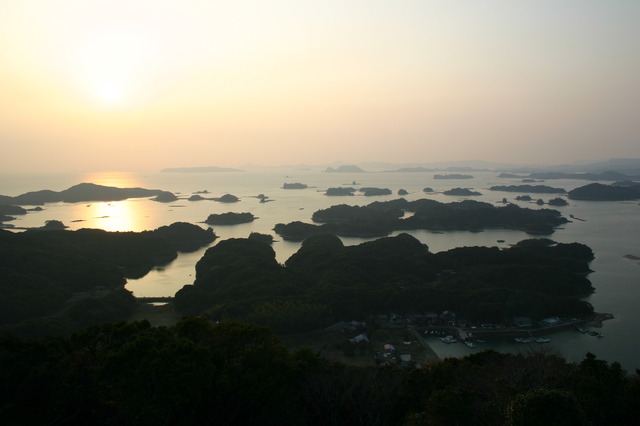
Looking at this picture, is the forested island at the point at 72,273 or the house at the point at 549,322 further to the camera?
the forested island at the point at 72,273

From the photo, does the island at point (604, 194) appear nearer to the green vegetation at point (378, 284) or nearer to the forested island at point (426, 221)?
the forested island at point (426, 221)

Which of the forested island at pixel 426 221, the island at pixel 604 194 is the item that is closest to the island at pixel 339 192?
the forested island at pixel 426 221

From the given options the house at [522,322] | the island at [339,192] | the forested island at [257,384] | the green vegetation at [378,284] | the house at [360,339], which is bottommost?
the house at [360,339]

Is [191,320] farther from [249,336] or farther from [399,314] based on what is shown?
[399,314]

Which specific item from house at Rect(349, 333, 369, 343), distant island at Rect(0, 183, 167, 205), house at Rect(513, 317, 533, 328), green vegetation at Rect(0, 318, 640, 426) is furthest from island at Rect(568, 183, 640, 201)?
green vegetation at Rect(0, 318, 640, 426)

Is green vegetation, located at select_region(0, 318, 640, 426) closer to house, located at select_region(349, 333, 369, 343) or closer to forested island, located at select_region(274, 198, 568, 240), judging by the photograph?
house, located at select_region(349, 333, 369, 343)

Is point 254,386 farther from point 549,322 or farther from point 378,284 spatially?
point 378,284
